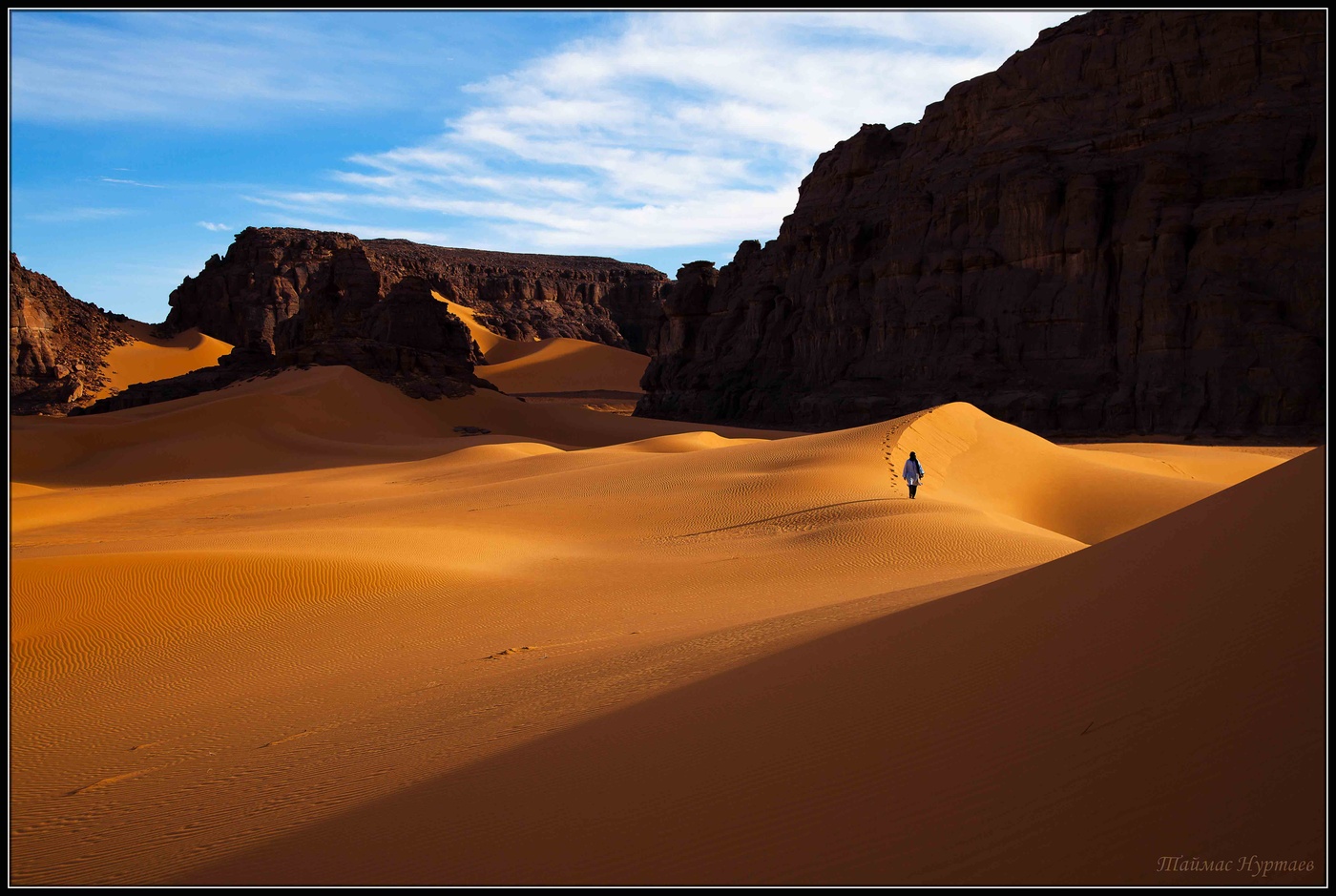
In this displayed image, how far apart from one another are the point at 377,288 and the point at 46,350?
17.3 meters

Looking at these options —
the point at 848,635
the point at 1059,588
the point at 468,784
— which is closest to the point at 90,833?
the point at 468,784

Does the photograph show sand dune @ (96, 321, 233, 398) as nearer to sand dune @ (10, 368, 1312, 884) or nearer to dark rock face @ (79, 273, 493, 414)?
dark rock face @ (79, 273, 493, 414)

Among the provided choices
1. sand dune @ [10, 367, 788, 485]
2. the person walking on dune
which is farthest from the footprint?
sand dune @ [10, 367, 788, 485]

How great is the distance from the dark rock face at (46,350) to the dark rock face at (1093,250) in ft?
113

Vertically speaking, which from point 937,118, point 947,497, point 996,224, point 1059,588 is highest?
point 937,118

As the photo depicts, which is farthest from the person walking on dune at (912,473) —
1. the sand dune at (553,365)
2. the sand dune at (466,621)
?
the sand dune at (553,365)

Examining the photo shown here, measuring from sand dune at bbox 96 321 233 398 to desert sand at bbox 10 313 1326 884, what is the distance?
2131 inches

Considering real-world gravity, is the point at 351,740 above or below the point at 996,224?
below

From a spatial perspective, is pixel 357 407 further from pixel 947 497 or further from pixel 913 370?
pixel 947 497

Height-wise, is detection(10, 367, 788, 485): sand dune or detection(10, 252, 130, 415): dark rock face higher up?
detection(10, 252, 130, 415): dark rock face

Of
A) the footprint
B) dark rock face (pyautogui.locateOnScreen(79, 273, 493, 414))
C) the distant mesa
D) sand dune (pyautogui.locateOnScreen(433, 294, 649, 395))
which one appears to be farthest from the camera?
sand dune (pyautogui.locateOnScreen(433, 294, 649, 395))

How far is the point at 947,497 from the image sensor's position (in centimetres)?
1688

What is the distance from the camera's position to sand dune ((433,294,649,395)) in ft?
259

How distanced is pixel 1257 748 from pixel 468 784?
3280 millimetres
